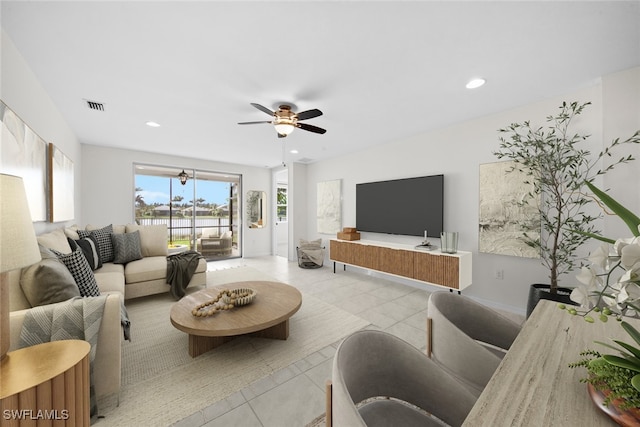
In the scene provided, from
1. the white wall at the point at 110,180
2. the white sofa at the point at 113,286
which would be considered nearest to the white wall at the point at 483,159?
the white sofa at the point at 113,286

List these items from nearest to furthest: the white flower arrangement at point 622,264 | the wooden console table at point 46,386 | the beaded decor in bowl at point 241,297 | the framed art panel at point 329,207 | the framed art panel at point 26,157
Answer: the white flower arrangement at point 622,264, the wooden console table at point 46,386, the framed art panel at point 26,157, the beaded decor in bowl at point 241,297, the framed art panel at point 329,207

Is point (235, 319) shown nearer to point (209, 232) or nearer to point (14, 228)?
point (14, 228)

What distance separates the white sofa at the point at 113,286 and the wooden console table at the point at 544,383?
191 cm

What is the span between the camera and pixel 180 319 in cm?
199

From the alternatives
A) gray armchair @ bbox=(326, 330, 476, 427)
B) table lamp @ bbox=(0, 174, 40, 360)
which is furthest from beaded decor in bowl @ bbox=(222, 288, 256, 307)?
gray armchair @ bbox=(326, 330, 476, 427)

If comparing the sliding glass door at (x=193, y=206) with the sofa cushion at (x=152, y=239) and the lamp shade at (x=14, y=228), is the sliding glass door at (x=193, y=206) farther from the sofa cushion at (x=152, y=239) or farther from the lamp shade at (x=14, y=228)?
the lamp shade at (x=14, y=228)

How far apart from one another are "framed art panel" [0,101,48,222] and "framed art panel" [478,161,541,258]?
437 centimetres

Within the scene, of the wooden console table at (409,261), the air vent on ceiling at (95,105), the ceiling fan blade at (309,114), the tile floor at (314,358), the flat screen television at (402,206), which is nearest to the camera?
the tile floor at (314,358)

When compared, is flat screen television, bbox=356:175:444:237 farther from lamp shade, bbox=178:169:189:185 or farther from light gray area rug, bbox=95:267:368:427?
lamp shade, bbox=178:169:189:185

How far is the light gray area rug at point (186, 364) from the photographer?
5.05 ft

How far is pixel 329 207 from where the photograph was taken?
548cm

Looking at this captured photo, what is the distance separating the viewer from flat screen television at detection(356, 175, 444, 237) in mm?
3580

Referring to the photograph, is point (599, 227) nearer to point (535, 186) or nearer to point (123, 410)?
point (535, 186)

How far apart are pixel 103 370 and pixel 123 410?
29 cm
